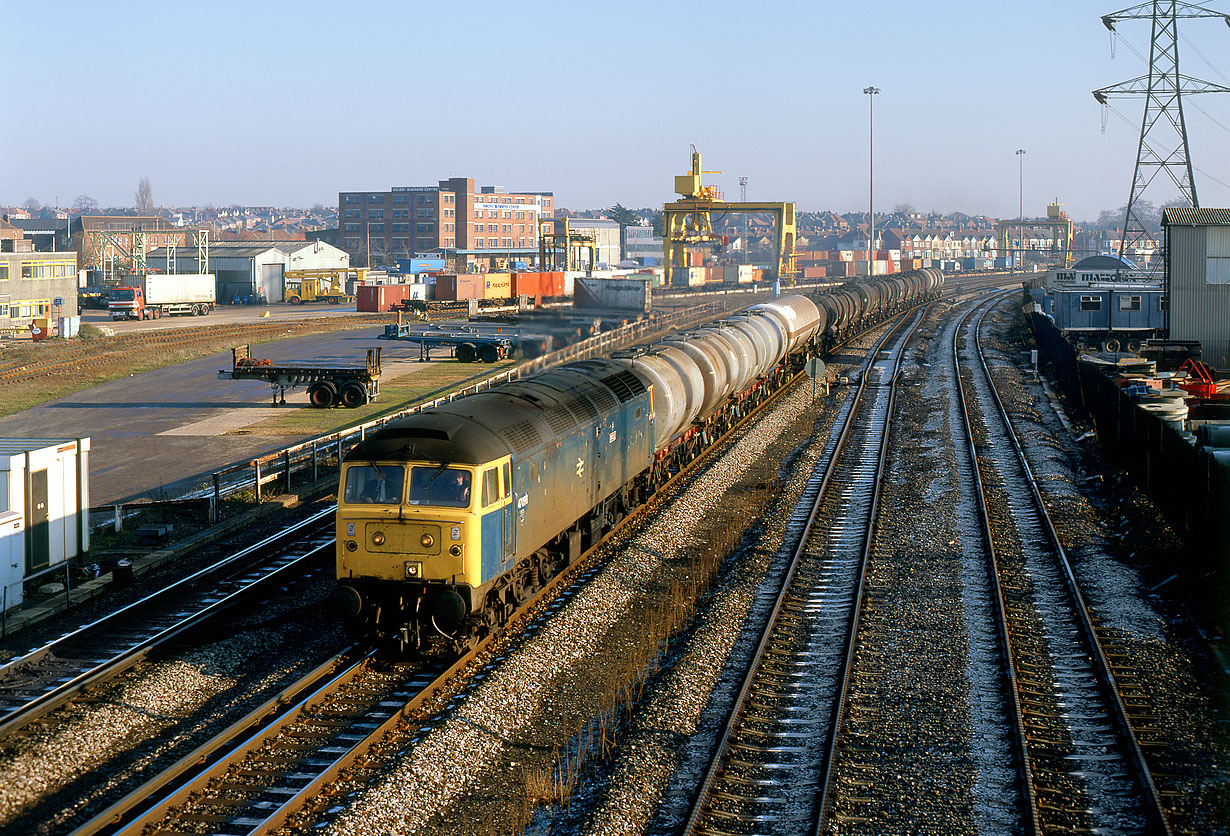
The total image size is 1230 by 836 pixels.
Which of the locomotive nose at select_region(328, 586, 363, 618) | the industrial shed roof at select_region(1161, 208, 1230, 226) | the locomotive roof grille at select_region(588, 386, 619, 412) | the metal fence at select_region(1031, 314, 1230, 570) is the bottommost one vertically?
the locomotive nose at select_region(328, 586, 363, 618)

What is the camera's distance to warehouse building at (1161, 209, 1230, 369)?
45.2m

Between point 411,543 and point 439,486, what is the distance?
858 mm

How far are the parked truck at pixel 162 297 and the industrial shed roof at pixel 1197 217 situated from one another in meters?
68.5

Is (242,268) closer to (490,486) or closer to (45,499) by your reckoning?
(45,499)

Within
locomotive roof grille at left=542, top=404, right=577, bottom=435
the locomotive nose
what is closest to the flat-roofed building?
locomotive roof grille at left=542, top=404, right=577, bottom=435

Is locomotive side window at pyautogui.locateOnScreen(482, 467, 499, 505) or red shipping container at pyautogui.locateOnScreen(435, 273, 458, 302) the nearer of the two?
locomotive side window at pyautogui.locateOnScreen(482, 467, 499, 505)

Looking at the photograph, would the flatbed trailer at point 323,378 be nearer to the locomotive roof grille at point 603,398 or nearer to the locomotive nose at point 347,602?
the locomotive roof grille at point 603,398

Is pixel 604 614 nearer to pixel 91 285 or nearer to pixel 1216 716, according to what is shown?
pixel 1216 716

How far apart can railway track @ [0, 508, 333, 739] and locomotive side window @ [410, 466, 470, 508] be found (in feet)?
14.9

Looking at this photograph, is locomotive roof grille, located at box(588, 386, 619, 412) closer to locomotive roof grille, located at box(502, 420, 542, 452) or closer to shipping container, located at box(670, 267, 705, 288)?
locomotive roof grille, located at box(502, 420, 542, 452)

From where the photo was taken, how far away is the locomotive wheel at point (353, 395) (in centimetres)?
4238

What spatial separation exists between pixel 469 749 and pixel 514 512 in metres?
4.10

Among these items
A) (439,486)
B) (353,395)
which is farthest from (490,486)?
(353,395)

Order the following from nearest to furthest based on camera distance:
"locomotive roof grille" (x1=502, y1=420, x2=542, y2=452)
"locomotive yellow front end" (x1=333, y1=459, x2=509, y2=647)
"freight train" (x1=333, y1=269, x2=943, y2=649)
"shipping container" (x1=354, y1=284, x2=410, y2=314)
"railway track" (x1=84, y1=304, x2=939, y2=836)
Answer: "railway track" (x1=84, y1=304, x2=939, y2=836) → "locomotive yellow front end" (x1=333, y1=459, x2=509, y2=647) → "freight train" (x1=333, y1=269, x2=943, y2=649) → "locomotive roof grille" (x1=502, y1=420, x2=542, y2=452) → "shipping container" (x1=354, y1=284, x2=410, y2=314)
